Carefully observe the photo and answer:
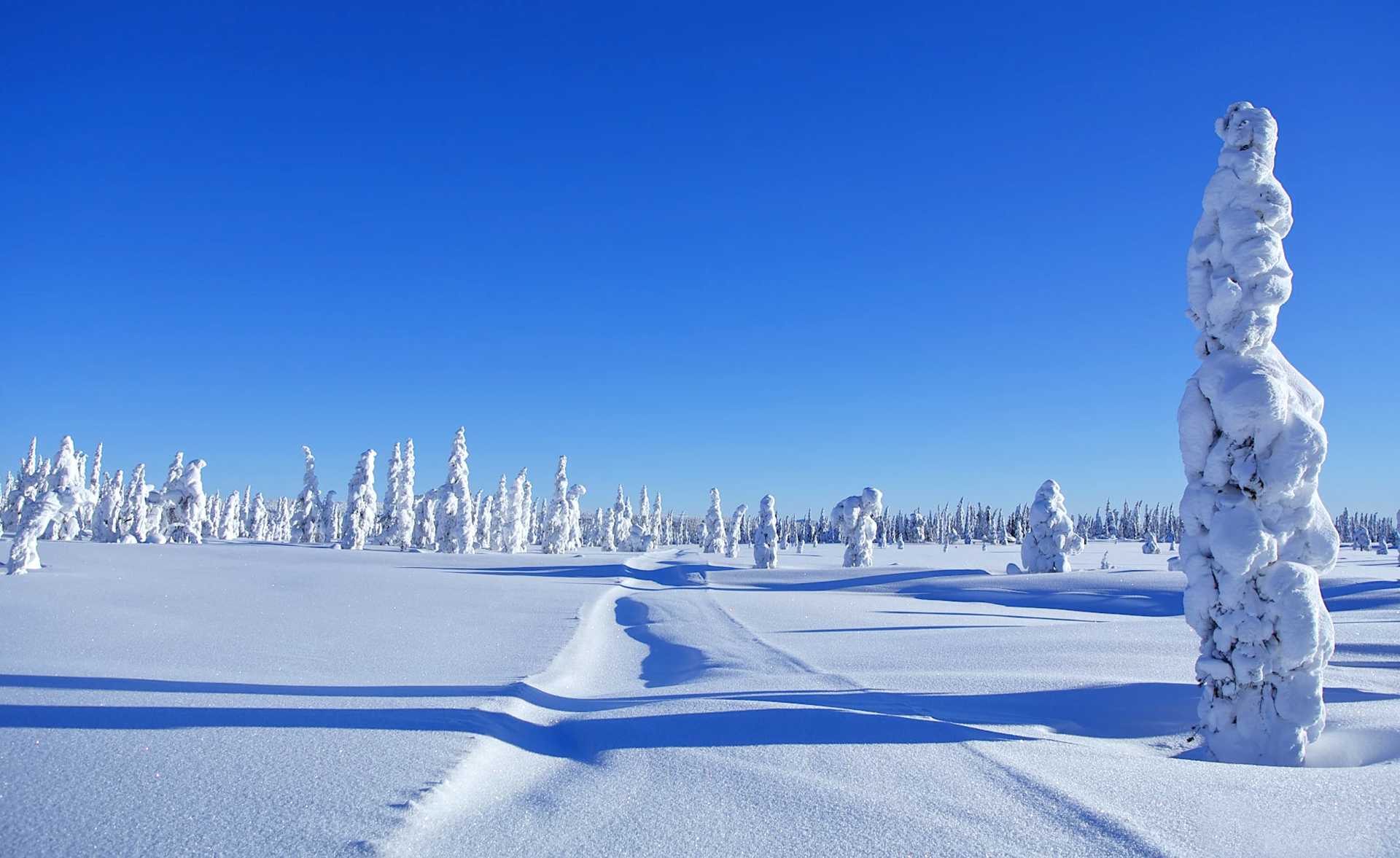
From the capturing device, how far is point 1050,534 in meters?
29.3

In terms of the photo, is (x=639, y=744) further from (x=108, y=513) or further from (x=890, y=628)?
(x=108, y=513)

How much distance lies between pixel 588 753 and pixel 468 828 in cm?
145

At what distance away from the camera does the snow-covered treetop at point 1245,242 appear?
19.0ft

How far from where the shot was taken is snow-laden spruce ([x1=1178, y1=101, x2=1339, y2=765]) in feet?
17.5

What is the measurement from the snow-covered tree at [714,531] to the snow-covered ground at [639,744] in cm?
4961

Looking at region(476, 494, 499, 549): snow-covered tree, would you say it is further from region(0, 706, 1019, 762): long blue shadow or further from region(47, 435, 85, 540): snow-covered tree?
region(0, 706, 1019, 762): long blue shadow

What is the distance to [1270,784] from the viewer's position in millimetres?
4059

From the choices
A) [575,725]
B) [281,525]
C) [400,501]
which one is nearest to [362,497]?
Answer: [400,501]

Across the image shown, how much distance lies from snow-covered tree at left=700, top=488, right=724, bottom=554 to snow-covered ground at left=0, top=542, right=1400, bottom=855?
4961 cm

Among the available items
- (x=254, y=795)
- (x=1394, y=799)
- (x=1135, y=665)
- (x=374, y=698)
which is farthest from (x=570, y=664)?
(x=1394, y=799)

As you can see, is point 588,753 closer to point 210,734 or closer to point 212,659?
point 210,734

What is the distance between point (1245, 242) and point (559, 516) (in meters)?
61.4

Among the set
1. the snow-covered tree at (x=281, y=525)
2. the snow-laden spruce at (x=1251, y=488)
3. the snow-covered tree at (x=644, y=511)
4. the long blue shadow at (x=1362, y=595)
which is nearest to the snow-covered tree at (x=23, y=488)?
the snow-covered tree at (x=281, y=525)

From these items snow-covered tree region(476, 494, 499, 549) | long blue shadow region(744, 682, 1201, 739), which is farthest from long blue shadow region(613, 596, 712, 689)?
snow-covered tree region(476, 494, 499, 549)
